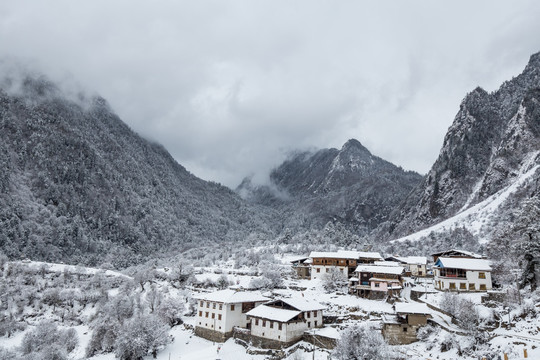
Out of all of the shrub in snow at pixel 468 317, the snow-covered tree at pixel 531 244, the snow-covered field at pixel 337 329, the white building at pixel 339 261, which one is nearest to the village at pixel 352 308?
the snow-covered field at pixel 337 329

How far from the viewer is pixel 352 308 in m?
61.6

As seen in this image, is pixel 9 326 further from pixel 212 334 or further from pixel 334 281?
pixel 334 281

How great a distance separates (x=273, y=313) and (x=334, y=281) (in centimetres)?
2442

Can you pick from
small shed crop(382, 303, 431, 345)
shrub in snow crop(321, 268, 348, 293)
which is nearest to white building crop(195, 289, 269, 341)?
shrub in snow crop(321, 268, 348, 293)

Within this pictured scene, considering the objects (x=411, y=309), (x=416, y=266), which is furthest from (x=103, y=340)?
(x=416, y=266)

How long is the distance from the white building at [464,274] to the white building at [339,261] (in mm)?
19610

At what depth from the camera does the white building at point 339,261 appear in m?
84.8

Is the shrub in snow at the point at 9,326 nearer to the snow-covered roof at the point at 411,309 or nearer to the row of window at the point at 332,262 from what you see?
the row of window at the point at 332,262

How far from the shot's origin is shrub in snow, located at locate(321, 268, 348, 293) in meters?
74.8

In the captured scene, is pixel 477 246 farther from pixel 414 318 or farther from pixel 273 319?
pixel 273 319

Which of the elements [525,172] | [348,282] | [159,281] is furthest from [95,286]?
[525,172]

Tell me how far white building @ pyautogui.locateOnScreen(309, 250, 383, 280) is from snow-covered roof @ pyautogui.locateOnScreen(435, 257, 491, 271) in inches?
767

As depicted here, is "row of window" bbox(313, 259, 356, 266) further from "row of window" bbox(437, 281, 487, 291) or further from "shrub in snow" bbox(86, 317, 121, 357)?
"shrub in snow" bbox(86, 317, 121, 357)

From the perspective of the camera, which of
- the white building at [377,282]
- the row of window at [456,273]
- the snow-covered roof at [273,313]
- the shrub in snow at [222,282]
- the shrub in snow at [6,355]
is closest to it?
the snow-covered roof at [273,313]
